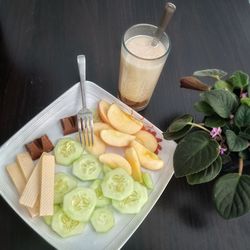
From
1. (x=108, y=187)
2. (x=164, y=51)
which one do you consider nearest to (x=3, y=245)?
(x=108, y=187)

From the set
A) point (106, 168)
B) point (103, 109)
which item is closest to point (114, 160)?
point (106, 168)

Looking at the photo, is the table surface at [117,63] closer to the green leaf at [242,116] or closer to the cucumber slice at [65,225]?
the cucumber slice at [65,225]

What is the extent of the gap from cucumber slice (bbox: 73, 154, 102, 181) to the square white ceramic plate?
3cm

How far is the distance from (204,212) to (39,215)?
0.32m

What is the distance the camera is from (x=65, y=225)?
54cm

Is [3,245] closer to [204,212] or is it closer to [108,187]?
[108,187]

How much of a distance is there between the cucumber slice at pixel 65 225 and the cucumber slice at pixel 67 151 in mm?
104

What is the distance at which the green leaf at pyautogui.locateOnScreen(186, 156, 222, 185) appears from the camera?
0.51 metres

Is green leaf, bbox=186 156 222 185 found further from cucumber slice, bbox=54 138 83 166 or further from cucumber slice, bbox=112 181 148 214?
cucumber slice, bbox=54 138 83 166

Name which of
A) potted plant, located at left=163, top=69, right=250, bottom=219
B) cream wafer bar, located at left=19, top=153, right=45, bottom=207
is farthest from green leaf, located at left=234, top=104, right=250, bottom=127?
cream wafer bar, located at left=19, top=153, right=45, bottom=207

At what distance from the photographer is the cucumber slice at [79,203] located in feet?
1.77

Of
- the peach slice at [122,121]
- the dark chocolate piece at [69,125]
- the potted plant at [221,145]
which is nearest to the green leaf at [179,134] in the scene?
the potted plant at [221,145]

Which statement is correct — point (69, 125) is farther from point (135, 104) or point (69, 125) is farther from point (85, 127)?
point (135, 104)

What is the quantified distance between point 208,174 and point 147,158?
15 cm
